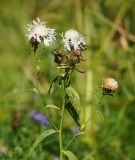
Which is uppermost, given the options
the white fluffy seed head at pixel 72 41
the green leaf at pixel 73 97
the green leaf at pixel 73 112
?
the white fluffy seed head at pixel 72 41

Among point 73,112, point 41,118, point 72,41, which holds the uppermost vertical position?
point 72,41

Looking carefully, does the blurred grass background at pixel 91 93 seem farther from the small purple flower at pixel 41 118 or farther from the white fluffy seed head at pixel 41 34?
the white fluffy seed head at pixel 41 34

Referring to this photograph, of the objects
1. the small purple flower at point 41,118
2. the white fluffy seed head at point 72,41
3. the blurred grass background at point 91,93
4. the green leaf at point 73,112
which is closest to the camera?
the white fluffy seed head at point 72,41

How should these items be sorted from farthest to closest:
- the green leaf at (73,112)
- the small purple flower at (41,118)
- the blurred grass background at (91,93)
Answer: the blurred grass background at (91,93) → the small purple flower at (41,118) → the green leaf at (73,112)

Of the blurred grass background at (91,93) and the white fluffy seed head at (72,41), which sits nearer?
the white fluffy seed head at (72,41)

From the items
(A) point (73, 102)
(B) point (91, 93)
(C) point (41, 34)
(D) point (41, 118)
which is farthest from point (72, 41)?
(B) point (91, 93)

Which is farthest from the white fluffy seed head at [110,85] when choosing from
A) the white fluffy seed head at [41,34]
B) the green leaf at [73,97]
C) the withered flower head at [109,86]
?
the white fluffy seed head at [41,34]

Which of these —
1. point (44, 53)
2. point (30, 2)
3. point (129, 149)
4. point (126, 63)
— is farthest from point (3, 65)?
point (44, 53)

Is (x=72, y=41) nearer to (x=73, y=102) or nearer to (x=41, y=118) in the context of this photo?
(x=73, y=102)
